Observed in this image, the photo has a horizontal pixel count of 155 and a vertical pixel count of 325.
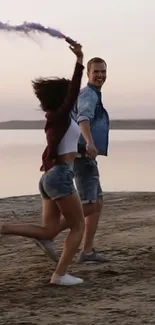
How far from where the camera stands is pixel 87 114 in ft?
19.1

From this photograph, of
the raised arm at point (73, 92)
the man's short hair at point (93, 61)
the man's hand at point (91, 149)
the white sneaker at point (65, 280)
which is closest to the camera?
the raised arm at point (73, 92)

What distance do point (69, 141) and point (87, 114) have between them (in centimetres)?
74

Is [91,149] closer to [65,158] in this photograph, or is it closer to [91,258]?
[65,158]

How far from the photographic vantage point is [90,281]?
18.0 ft

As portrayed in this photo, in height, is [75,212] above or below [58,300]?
above

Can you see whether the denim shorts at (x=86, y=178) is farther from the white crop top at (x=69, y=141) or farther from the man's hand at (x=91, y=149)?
the white crop top at (x=69, y=141)

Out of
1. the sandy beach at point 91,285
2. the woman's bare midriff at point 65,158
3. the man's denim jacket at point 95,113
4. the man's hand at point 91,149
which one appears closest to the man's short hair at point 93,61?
the man's denim jacket at point 95,113

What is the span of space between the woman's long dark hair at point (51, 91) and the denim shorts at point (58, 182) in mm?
441

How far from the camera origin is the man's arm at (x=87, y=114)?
558cm

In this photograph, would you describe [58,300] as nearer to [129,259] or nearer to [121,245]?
[129,259]

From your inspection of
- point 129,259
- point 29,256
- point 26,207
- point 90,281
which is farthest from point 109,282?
point 26,207

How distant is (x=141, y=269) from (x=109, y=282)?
523 mm

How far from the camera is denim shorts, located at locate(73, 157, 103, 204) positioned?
19.2 feet

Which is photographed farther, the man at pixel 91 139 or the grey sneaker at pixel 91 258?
the grey sneaker at pixel 91 258
